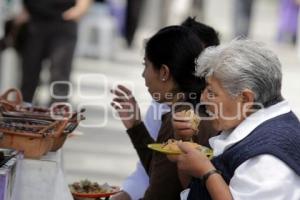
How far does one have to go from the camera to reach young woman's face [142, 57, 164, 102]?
324cm

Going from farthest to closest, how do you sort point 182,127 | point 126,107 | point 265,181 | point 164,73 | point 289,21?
point 289,21 → point 126,107 → point 164,73 → point 182,127 → point 265,181

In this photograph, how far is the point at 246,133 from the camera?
2.70 metres

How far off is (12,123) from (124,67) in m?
7.98

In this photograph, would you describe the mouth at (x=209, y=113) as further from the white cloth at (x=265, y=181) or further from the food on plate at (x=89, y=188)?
the food on plate at (x=89, y=188)

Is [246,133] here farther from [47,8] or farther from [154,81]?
[47,8]

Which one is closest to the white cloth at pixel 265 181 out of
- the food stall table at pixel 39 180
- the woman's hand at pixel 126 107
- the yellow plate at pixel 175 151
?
the yellow plate at pixel 175 151

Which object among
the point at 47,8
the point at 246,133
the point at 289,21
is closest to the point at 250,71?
the point at 246,133

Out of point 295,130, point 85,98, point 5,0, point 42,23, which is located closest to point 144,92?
point 85,98

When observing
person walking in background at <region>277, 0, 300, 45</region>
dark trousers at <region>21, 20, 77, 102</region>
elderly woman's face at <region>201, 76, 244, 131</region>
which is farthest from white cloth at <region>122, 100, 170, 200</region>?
A: person walking in background at <region>277, 0, 300, 45</region>

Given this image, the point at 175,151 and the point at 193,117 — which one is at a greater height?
the point at 193,117

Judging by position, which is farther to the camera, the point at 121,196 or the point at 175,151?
the point at 121,196

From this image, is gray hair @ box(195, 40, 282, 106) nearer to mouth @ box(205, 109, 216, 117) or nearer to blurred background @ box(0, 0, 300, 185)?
mouth @ box(205, 109, 216, 117)

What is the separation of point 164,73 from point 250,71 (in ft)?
2.00

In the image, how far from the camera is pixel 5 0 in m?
8.00
